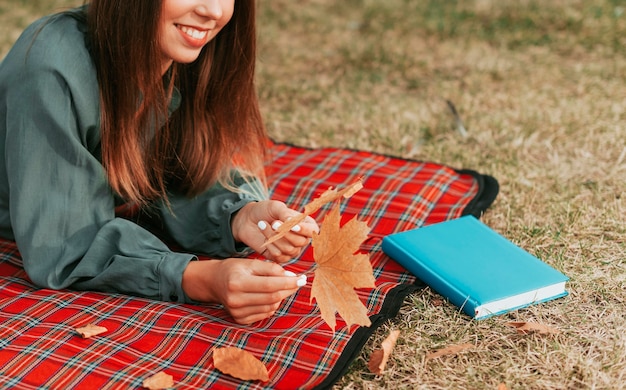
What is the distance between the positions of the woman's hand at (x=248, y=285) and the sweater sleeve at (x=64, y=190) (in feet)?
0.41

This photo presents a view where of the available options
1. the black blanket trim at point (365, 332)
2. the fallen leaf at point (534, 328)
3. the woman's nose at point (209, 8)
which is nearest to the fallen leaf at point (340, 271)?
the black blanket trim at point (365, 332)

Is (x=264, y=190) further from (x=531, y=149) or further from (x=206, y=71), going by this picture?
(x=531, y=149)

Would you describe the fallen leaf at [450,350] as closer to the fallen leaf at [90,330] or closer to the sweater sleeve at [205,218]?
the sweater sleeve at [205,218]

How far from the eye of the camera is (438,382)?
1.78m

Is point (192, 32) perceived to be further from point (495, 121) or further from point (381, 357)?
point (495, 121)

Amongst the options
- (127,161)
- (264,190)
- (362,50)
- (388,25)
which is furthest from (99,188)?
(388,25)

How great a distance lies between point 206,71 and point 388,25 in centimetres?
287

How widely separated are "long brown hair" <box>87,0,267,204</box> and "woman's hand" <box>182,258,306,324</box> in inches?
16.9

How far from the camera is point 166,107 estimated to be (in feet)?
7.22

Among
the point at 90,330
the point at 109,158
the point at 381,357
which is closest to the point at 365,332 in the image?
the point at 381,357

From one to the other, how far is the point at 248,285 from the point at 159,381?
30cm

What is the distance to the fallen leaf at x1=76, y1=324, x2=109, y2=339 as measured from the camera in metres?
1.85

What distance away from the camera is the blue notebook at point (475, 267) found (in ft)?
6.68

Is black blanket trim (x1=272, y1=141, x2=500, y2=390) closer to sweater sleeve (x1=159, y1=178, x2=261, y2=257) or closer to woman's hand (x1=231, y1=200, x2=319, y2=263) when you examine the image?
woman's hand (x1=231, y1=200, x2=319, y2=263)
